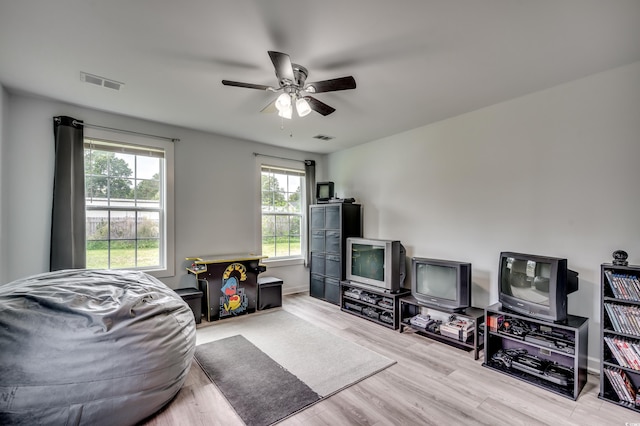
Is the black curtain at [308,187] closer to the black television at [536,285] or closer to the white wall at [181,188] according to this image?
the white wall at [181,188]

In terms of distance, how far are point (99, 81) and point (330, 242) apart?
134 inches

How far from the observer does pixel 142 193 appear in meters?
3.79

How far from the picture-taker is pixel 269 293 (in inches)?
167

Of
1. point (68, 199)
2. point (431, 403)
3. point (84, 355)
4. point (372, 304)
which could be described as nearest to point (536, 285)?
point (431, 403)

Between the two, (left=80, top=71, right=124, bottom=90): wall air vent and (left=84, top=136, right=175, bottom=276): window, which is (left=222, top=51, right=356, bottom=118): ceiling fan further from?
(left=84, top=136, right=175, bottom=276): window

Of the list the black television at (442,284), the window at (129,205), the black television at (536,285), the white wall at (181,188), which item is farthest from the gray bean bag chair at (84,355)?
the black television at (536,285)

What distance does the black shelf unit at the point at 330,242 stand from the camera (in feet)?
14.7

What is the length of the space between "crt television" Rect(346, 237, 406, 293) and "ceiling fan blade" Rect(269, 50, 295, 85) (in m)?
2.35

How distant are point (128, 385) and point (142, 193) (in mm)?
2650

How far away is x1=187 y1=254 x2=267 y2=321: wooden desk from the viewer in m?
3.75

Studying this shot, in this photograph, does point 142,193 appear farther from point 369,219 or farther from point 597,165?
point 597,165

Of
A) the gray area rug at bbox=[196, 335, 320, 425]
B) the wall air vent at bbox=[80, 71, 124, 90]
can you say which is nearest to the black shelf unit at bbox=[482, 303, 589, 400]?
the gray area rug at bbox=[196, 335, 320, 425]

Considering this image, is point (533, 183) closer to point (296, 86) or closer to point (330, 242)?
point (296, 86)

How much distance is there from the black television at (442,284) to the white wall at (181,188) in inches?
97.0
